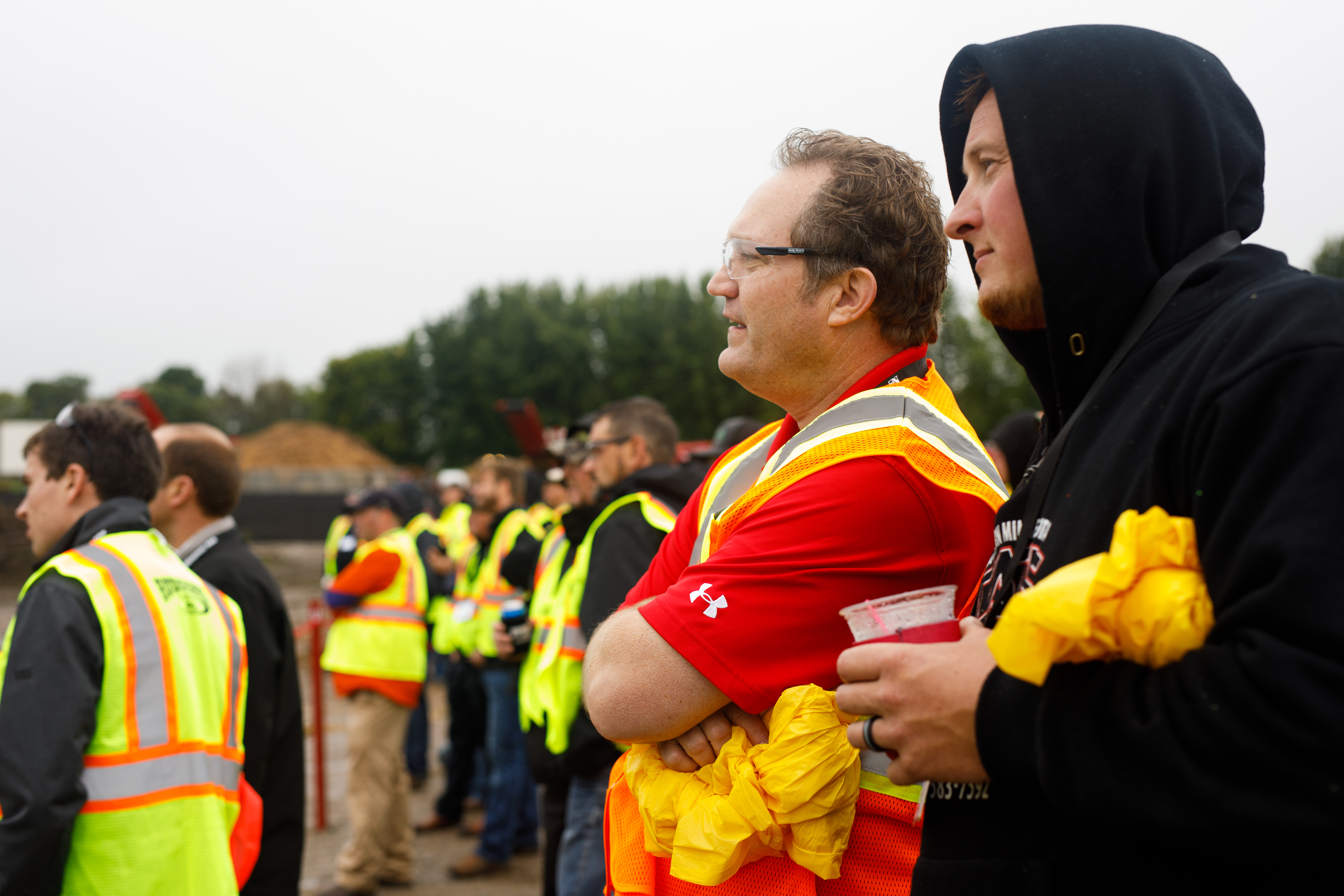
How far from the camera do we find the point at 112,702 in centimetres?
273

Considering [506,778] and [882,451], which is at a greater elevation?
[882,451]

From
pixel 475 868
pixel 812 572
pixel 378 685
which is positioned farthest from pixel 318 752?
pixel 812 572

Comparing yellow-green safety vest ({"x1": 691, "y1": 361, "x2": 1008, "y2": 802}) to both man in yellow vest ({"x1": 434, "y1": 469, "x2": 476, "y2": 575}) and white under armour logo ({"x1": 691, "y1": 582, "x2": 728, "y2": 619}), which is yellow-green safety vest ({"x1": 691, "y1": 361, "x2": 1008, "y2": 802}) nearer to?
white under armour logo ({"x1": 691, "y1": 582, "x2": 728, "y2": 619})

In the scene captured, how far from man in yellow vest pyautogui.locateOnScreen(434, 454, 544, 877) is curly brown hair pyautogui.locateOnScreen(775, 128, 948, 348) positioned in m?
4.62

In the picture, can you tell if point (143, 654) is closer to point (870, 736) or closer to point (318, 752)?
point (870, 736)

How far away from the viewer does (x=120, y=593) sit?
283 cm

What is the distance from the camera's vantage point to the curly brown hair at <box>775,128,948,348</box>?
2057mm

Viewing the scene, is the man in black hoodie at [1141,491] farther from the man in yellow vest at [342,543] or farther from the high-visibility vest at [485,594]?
the man in yellow vest at [342,543]

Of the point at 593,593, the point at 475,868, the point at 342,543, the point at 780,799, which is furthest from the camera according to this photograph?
the point at 342,543

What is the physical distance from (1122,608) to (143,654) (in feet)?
8.94

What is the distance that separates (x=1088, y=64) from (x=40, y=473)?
11.0ft

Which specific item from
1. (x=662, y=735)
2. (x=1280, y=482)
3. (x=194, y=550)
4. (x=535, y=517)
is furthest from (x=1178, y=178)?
(x=535, y=517)

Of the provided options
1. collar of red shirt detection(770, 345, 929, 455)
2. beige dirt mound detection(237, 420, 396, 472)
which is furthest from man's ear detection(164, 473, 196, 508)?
beige dirt mound detection(237, 420, 396, 472)

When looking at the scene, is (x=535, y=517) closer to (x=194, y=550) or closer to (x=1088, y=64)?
(x=194, y=550)
